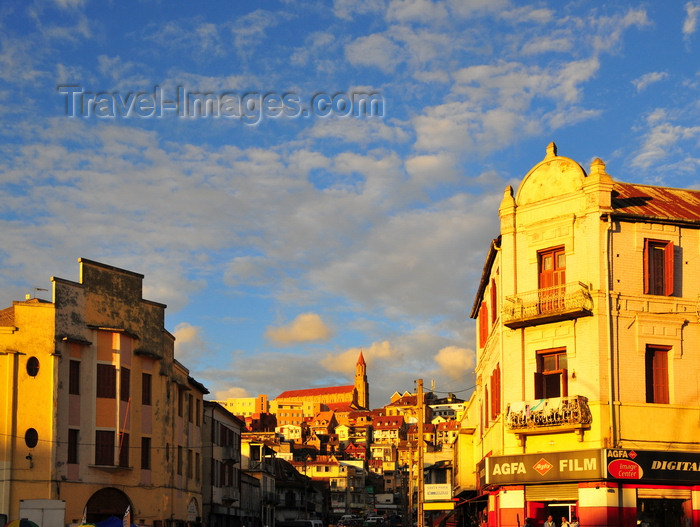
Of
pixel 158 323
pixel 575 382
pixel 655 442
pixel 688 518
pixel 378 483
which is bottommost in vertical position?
pixel 378 483

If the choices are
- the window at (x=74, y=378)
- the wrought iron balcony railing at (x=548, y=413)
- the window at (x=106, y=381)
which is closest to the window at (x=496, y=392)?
the wrought iron balcony railing at (x=548, y=413)

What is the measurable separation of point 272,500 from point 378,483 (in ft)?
299

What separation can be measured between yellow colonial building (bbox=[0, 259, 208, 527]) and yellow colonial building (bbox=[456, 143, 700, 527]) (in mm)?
20095

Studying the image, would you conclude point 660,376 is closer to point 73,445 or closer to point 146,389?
point 73,445

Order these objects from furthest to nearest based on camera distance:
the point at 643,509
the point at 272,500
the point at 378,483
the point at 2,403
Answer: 1. the point at 378,483
2. the point at 272,500
3. the point at 2,403
4. the point at 643,509

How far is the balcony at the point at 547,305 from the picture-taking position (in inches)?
1193

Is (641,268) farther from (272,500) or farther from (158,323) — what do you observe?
(272,500)

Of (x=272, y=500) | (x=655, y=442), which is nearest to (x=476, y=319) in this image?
(x=655, y=442)

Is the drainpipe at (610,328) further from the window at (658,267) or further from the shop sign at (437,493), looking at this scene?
the shop sign at (437,493)

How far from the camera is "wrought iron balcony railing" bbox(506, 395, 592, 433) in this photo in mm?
29672

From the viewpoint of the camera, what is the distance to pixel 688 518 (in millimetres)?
29797

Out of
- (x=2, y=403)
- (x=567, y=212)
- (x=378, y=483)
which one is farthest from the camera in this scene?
(x=378, y=483)

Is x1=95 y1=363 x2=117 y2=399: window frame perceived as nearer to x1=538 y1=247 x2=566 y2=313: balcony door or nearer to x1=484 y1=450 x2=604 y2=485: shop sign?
x1=484 y1=450 x2=604 y2=485: shop sign

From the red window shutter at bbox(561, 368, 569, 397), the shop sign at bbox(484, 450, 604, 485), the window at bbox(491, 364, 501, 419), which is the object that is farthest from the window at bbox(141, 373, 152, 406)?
the red window shutter at bbox(561, 368, 569, 397)
